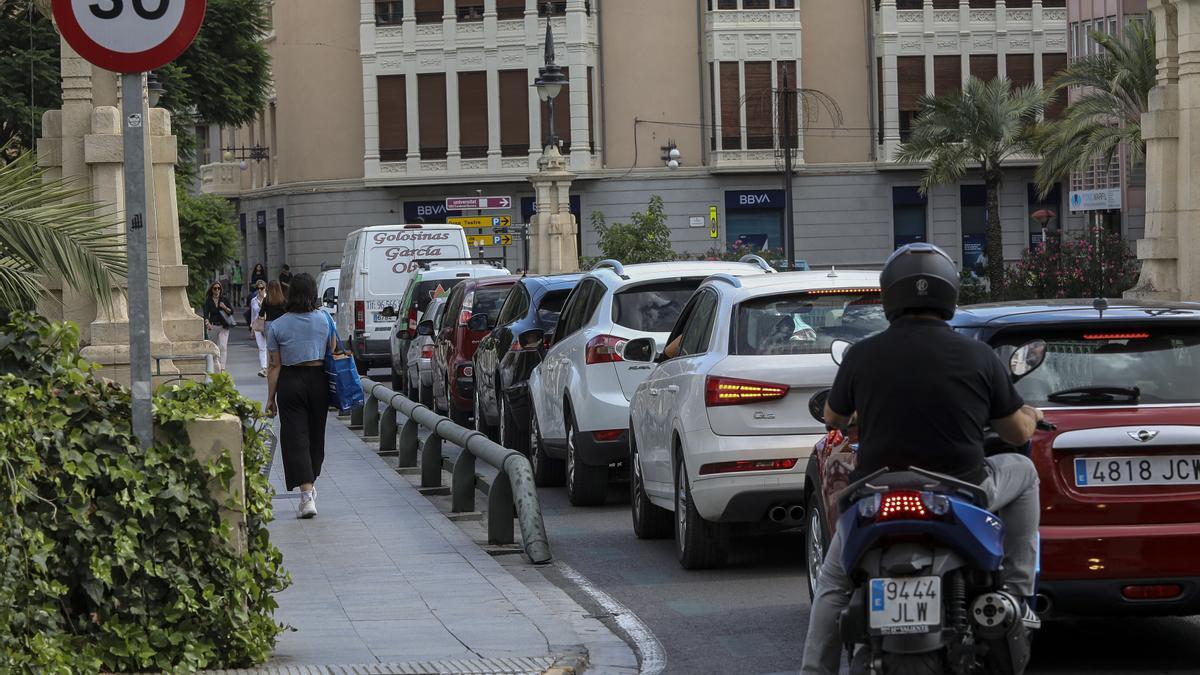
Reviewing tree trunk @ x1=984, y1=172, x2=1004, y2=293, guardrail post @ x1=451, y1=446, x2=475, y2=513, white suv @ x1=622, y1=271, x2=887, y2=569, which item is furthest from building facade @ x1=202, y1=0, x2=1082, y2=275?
white suv @ x1=622, y1=271, x2=887, y2=569

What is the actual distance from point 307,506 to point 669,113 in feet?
164

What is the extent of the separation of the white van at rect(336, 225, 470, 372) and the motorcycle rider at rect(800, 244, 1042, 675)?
95.1ft

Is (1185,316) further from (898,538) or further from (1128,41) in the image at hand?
(1128,41)

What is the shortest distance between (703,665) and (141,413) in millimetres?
2586

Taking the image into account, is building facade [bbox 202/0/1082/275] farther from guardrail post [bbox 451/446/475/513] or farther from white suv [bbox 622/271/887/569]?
white suv [bbox 622/271/887/569]

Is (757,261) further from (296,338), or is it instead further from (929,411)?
(929,411)

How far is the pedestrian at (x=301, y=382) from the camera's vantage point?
1328 centimetres

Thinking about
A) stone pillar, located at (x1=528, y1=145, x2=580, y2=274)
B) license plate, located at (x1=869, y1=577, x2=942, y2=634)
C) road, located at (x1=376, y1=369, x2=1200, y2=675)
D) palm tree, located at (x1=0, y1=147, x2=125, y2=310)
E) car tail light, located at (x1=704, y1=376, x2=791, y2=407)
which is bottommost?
road, located at (x1=376, y1=369, x2=1200, y2=675)

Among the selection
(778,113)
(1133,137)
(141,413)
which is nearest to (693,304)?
(141,413)

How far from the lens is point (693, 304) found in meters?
11.6

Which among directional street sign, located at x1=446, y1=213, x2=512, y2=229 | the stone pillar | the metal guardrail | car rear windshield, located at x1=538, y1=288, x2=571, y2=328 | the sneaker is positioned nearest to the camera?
the metal guardrail

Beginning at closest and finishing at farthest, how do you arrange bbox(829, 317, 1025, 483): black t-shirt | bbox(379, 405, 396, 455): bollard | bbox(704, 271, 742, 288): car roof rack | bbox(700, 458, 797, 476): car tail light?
bbox(829, 317, 1025, 483): black t-shirt → bbox(700, 458, 797, 476): car tail light → bbox(704, 271, 742, 288): car roof rack → bbox(379, 405, 396, 455): bollard

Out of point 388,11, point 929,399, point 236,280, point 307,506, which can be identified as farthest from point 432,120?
point 929,399

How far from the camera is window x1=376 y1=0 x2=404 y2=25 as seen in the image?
62969 millimetres
